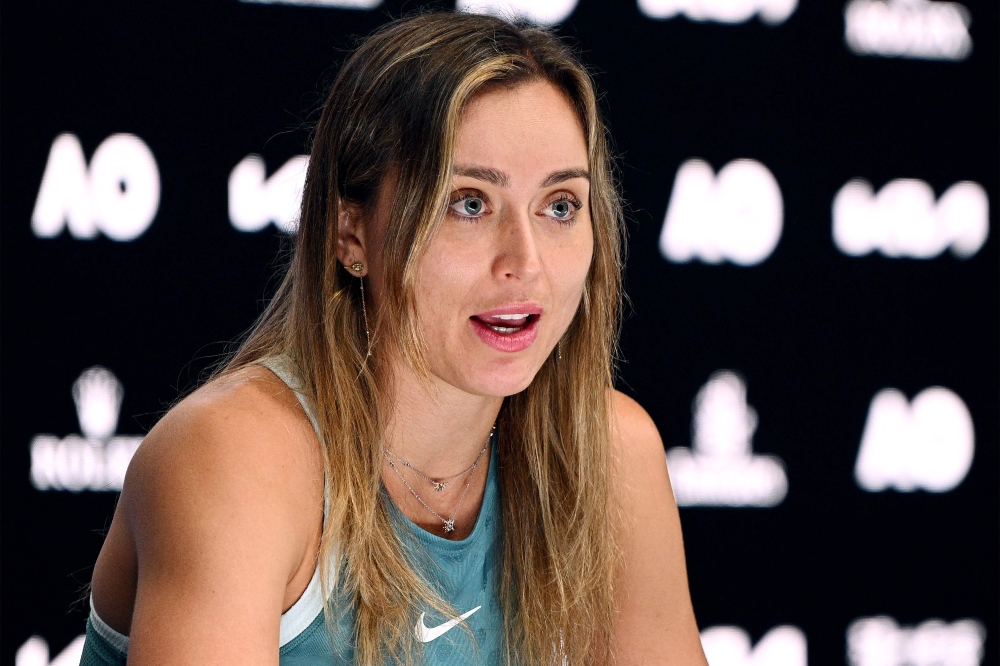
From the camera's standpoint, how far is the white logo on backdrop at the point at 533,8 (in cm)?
181

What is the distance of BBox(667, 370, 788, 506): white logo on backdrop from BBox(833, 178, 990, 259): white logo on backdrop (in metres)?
0.33

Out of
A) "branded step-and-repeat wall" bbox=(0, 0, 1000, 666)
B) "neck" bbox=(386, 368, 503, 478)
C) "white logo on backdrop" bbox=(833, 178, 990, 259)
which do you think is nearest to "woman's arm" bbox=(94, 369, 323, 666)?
"neck" bbox=(386, 368, 503, 478)

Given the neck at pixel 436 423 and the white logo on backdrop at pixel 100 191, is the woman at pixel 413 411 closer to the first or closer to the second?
the neck at pixel 436 423

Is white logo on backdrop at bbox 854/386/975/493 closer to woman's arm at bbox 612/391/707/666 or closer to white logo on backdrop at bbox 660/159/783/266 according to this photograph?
white logo on backdrop at bbox 660/159/783/266

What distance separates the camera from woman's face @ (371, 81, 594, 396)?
117cm

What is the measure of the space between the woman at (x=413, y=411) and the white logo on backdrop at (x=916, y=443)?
79cm

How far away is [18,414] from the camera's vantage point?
1698 mm

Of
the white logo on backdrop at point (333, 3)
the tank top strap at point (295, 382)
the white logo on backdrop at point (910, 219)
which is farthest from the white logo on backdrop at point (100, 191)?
the white logo on backdrop at point (910, 219)

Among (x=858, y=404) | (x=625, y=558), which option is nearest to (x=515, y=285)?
(x=625, y=558)

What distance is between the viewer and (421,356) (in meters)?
1.21

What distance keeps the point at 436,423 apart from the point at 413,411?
3 cm

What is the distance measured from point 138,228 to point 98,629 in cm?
70

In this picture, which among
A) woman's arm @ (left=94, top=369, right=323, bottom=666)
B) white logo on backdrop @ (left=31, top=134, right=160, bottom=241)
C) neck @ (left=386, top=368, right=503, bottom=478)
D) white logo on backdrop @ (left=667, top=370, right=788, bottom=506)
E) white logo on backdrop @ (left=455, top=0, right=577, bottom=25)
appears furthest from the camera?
white logo on backdrop @ (left=667, top=370, right=788, bottom=506)

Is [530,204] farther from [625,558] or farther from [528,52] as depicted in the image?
[625,558]
